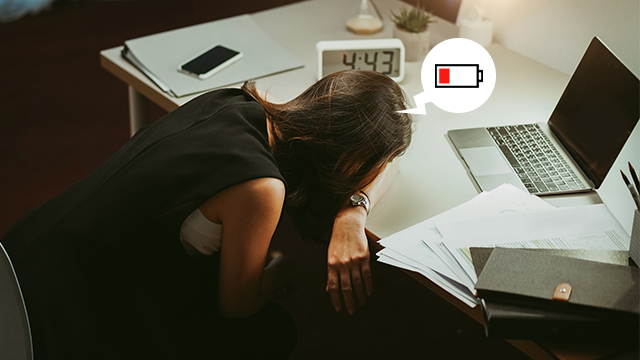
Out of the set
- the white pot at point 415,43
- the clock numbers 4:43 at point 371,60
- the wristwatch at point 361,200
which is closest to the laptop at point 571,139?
the wristwatch at point 361,200

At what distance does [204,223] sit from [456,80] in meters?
0.75

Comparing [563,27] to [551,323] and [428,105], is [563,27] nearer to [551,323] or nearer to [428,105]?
[428,105]

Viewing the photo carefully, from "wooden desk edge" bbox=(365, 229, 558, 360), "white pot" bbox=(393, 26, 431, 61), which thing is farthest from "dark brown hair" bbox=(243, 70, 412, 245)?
"white pot" bbox=(393, 26, 431, 61)

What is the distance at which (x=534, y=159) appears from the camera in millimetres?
1281

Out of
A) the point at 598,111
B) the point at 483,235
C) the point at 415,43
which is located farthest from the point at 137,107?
the point at 598,111

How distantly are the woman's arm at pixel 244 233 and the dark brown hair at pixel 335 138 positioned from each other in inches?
5.5

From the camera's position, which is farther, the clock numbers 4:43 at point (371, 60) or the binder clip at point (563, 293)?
the clock numbers 4:43 at point (371, 60)

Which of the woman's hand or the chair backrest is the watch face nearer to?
the woman's hand

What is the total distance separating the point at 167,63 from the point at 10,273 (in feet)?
3.04

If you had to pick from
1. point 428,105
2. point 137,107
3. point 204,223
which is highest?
point 204,223

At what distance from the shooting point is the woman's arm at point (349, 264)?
105 cm

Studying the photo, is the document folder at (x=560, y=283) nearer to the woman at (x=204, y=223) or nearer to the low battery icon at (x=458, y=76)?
the woman at (x=204, y=223)

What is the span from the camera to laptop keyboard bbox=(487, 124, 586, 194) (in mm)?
1207

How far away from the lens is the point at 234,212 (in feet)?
3.20
